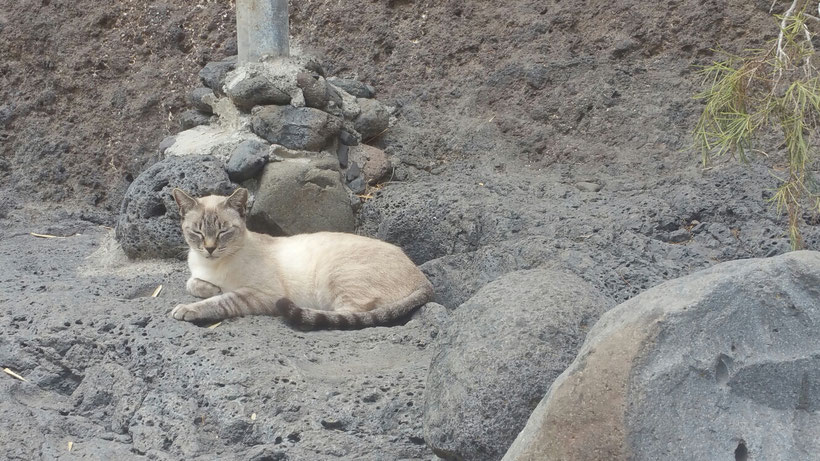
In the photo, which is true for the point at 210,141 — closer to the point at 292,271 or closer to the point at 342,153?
the point at 342,153

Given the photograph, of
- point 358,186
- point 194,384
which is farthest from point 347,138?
point 194,384

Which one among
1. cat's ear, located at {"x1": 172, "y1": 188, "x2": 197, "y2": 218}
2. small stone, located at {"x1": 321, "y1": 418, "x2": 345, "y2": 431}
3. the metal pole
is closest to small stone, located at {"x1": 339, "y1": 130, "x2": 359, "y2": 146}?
the metal pole

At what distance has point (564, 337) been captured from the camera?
155 inches

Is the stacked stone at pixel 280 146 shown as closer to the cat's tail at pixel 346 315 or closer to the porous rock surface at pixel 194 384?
the porous rock surface at pixel 194 384

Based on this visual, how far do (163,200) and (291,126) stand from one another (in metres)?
1.24

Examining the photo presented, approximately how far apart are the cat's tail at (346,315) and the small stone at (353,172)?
79.8 inches

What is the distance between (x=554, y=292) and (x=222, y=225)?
9.53ft

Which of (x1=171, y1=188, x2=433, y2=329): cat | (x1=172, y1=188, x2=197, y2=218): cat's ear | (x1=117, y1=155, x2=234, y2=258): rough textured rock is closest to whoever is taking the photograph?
(x1=171, y1=188, x2=433, y2=329): cat

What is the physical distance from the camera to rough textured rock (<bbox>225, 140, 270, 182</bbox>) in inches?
287

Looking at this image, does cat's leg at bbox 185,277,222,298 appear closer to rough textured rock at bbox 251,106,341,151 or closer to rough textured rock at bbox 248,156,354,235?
rough textured rock at bbox 248,156,354,235

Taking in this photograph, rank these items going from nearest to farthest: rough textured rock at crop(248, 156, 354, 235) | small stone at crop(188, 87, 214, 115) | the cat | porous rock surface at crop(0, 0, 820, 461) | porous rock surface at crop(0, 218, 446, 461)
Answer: porous rock surface at crop(0, 218, 446, 461) < porous rock surface at crop(0, 0, 820, 461) < the cat < rough textured rock at crop(248, 156, 354, 235) < small stone at crop(188, 87, 214, 115)

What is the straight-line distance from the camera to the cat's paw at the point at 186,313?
215 inches

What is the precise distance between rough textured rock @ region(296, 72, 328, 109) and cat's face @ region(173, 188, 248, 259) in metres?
1.64

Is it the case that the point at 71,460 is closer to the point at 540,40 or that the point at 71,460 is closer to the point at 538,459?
the point at 538,459
